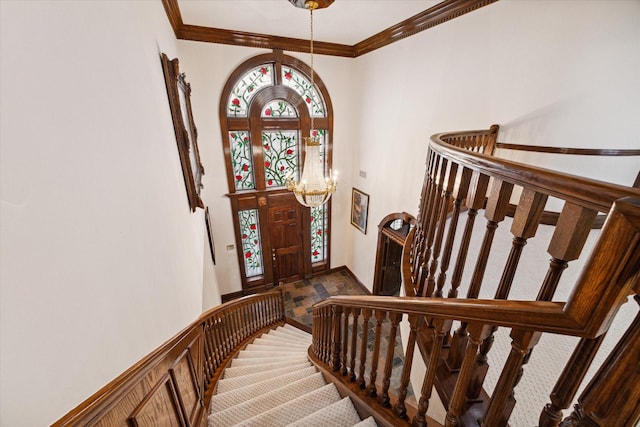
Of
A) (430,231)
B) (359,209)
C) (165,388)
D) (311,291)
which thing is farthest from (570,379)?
(311,291)

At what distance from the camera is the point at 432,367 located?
91cm

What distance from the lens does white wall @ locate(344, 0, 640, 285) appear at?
82.5 inches

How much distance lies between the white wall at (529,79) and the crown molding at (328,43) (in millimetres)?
107

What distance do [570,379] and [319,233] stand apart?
5.40m

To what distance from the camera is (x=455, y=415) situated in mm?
792

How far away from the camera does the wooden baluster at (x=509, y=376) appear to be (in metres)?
0.57

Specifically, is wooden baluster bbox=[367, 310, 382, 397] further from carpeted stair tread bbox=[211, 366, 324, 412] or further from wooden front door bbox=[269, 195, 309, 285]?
wooden front door bbox=[269, 195, 309, 285]

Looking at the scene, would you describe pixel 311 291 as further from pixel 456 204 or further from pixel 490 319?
→ pixel 490 319

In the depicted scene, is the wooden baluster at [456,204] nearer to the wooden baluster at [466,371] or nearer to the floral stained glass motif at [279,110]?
the wooden baluster at [466,371]

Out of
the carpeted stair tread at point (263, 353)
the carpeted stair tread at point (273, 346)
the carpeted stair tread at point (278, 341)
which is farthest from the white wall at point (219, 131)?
the carpeted stair tread at point (263, 353)

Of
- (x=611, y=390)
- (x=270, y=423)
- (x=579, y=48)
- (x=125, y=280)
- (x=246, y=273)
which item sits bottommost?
(x=246, y=273)

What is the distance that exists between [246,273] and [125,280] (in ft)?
15.0

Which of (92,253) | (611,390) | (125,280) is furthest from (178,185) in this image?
(611,390)

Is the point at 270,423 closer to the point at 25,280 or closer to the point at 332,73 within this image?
the point at 25,280
